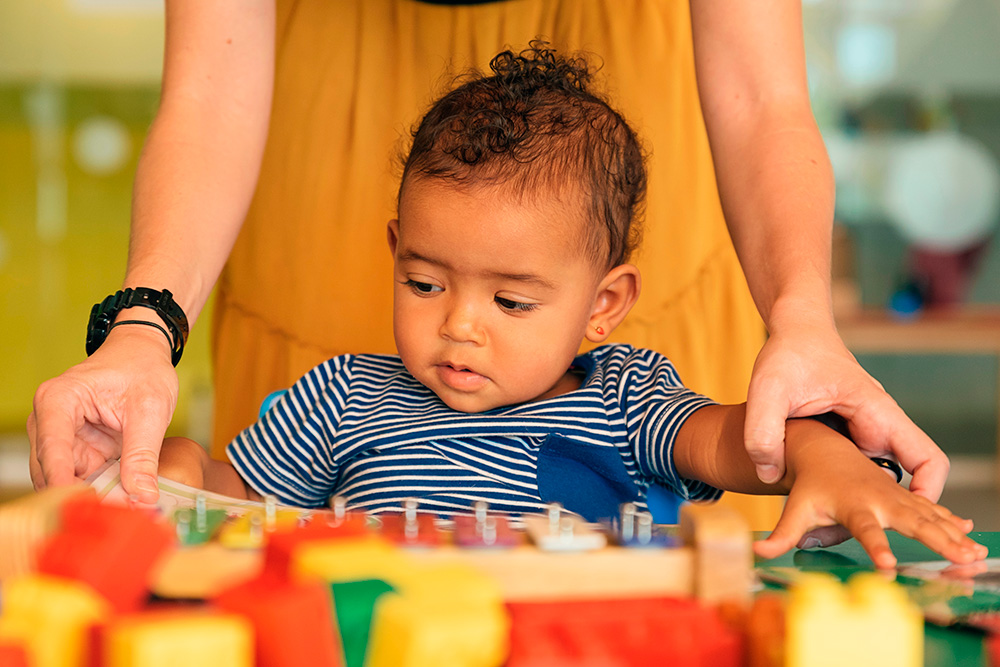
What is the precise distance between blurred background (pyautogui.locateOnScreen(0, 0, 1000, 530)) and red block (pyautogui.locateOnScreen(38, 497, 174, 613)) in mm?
3919

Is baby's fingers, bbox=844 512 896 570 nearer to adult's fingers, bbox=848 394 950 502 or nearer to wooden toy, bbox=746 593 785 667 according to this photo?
adult's fingers, bbox=848 394 950 502

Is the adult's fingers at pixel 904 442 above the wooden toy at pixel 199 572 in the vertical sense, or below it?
above

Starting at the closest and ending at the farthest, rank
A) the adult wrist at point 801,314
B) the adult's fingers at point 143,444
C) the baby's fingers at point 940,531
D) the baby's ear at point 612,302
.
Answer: the baby's fingers at point 940,531 → the adult's fingers at point 143,444 → the adult wrist at point 801,314 → the baby's ear at point 612,302

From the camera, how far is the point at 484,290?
3.32ft

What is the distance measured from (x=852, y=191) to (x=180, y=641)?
16.0 feet

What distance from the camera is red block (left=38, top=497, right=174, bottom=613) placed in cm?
44

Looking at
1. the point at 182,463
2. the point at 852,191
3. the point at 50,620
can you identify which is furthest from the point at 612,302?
the point at 852,191

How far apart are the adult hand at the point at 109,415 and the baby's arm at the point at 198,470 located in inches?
2.5

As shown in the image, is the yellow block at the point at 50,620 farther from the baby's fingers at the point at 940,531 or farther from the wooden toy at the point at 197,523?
the baby's fingers at the point at 940,531

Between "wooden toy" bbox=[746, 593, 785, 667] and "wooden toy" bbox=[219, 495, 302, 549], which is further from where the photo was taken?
"wooden toy" bbox=[219, 495, 302, 549]

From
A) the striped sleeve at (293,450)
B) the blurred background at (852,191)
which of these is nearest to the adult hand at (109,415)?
the striped sleeve at (293,450)

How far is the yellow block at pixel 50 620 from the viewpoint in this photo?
1.29ft

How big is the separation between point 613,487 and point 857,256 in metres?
4.18

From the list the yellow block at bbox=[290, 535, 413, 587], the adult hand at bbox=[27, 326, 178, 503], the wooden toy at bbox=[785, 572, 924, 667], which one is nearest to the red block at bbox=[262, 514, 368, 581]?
the yellow block at bbox=[290, 535, 413, 587]
